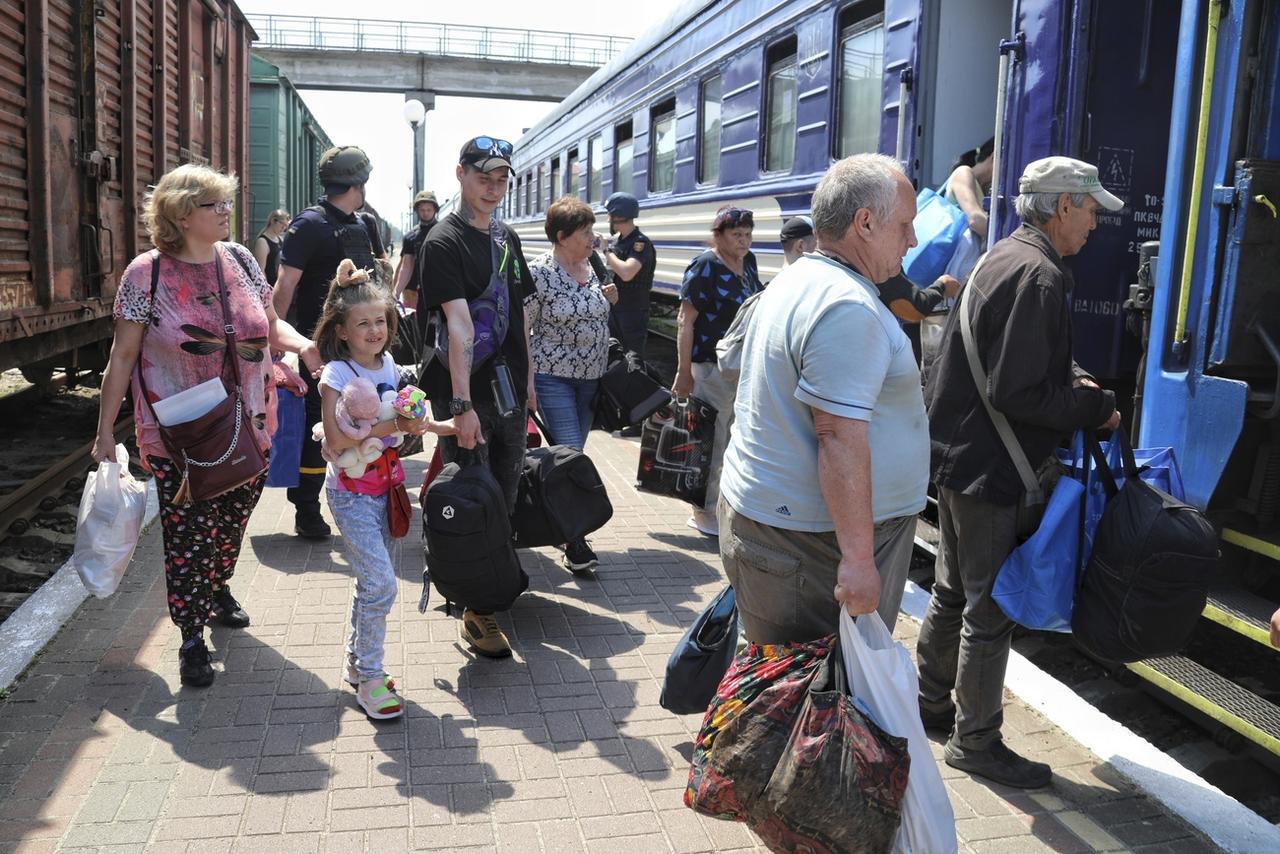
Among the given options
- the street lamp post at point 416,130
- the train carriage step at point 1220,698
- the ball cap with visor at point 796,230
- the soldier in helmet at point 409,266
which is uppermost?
the street lamp post at point 416,130

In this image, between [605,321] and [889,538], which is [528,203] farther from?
[889,538]

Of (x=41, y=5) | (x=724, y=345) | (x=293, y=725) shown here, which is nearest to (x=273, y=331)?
(x=293, y=725)

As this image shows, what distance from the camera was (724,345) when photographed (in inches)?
198

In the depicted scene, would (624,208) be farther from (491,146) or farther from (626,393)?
(491,146)

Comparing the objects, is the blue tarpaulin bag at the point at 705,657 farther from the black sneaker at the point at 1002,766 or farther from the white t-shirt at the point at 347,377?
the white t-shirt at the point at 347,377

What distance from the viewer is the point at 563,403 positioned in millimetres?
5516

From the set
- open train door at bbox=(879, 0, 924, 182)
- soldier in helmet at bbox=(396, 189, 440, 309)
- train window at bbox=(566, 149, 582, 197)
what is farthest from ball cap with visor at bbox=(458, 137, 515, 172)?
train window at bbox=(566, 149, 582, 197)

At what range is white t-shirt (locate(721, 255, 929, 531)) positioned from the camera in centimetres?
249

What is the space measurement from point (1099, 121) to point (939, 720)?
270cm

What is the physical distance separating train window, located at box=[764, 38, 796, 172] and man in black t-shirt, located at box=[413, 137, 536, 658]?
3444 mm

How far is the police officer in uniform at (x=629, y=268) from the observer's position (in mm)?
8062

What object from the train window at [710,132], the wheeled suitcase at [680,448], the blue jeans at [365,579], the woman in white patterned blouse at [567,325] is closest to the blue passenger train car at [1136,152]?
the train window at [710,132]

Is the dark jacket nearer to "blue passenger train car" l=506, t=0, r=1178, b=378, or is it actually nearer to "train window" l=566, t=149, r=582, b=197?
"blue passenger train car" l=506, t=0, r=1178, b=378

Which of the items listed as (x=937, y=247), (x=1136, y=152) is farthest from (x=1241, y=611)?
(x=1136, y=152)
